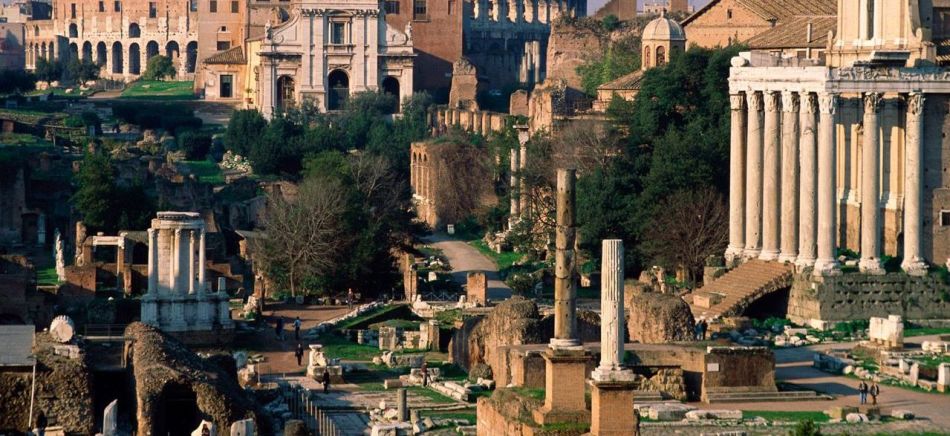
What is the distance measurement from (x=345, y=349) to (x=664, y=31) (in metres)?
31.3

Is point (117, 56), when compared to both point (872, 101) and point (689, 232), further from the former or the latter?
point (872, 101)

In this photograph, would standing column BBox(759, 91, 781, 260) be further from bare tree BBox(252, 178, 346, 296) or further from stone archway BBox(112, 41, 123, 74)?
stone archway BBox(112, 41, 123, 74)

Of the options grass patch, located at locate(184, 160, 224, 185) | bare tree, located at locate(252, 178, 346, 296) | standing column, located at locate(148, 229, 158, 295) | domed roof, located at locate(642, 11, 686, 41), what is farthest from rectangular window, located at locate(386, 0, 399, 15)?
standing column, located at locate(148, 229, 158, 295)

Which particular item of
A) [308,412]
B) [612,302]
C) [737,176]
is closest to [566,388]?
[612,302]

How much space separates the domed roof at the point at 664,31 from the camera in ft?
268

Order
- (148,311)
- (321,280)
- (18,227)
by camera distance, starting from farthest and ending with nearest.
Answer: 1. (18,227)
2. (321,280)
3. (148,311)

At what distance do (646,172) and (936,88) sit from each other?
39.9 feet

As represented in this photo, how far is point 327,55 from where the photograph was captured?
378 ft

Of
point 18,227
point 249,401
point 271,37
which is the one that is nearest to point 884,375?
point 249,401

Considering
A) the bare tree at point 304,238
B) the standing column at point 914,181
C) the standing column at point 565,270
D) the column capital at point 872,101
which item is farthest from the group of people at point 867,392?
the bare tree at point 304,238

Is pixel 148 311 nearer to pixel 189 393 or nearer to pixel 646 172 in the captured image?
pixel 189 393

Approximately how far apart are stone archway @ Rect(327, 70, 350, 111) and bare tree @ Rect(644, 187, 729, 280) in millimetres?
52027

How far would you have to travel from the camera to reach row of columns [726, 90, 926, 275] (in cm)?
5750

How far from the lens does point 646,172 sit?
6831 cm
